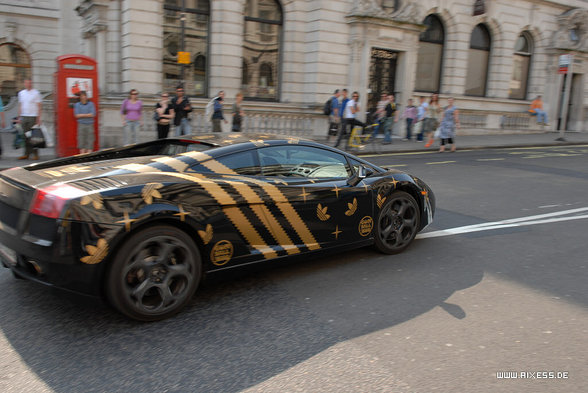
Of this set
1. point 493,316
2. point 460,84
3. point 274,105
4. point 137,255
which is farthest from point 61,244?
point 460,84

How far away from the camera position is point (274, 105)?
21.4 meters

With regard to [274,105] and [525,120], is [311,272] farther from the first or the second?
[525,120]

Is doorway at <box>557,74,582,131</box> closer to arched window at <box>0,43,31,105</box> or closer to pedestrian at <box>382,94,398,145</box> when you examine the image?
pedestrian at <box>382,94,398,145</box>

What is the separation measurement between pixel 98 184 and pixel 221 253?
41.6 inches

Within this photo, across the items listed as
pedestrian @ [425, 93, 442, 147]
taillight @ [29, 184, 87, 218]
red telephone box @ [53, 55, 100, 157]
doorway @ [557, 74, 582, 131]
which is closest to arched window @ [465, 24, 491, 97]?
doorway @ [557, 74, 582, 131]

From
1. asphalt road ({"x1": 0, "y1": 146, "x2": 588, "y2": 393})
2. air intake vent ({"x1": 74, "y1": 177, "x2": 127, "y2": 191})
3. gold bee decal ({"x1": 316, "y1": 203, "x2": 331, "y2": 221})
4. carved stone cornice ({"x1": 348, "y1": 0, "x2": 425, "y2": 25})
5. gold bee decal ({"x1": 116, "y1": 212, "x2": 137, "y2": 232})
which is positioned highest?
carved stone cornice ({"x1": 348, "y1": 0, "x2": 425, "y2": 25})

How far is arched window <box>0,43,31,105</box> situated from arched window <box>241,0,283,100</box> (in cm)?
1474

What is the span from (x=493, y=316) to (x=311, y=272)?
1675mm

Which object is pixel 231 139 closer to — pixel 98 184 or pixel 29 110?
pixel 98 184

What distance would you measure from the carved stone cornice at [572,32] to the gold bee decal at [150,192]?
1217 inches

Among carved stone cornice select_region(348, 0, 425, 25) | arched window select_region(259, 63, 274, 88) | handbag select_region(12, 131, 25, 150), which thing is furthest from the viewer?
arched window select_region(259, 63, 274, 88)

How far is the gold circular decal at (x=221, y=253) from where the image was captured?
4051 mm

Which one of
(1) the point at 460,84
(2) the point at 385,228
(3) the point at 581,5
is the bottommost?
(2) the point at 385,228

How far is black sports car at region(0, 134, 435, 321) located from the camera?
348 cm
